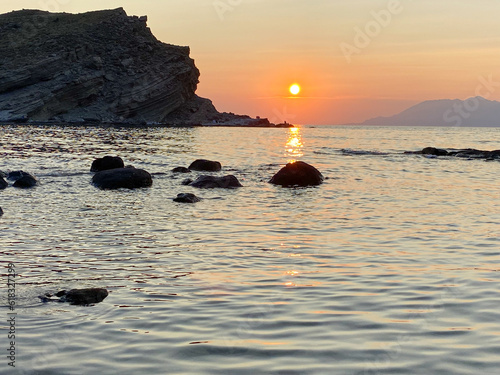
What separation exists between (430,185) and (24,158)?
80.1 ft

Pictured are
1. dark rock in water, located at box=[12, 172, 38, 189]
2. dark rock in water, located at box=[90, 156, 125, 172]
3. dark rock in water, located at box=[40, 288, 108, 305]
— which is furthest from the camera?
dark rock in water, located at box=[90, 156, 125, 172]

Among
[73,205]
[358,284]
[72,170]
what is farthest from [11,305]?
[72,170]

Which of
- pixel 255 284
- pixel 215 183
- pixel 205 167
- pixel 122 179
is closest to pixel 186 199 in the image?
pixel 215 183

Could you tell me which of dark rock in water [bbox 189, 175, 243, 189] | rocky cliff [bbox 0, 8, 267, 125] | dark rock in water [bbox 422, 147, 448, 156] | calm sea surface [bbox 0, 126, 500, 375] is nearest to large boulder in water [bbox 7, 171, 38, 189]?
calm sea surface [bbox 0, 126, 500, 375]

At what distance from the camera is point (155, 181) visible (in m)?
24.6

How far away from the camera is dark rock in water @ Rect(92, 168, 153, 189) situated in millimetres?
21966

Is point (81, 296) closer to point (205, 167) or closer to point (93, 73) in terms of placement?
point (205, 167)

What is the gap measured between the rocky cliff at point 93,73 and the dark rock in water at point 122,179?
92446mm

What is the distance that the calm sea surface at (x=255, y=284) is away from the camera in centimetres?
580

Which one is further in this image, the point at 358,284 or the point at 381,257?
the point at 381,257

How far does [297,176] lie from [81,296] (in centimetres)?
1658

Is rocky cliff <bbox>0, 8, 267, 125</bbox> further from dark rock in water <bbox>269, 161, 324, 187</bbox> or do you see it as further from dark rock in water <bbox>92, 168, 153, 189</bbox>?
dark rock in water <bbox>269, 161, 324, 187</bbox>

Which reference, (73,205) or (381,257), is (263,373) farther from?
(73,205)

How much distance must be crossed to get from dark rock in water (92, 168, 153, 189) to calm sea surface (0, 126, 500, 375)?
3298 millimetres
